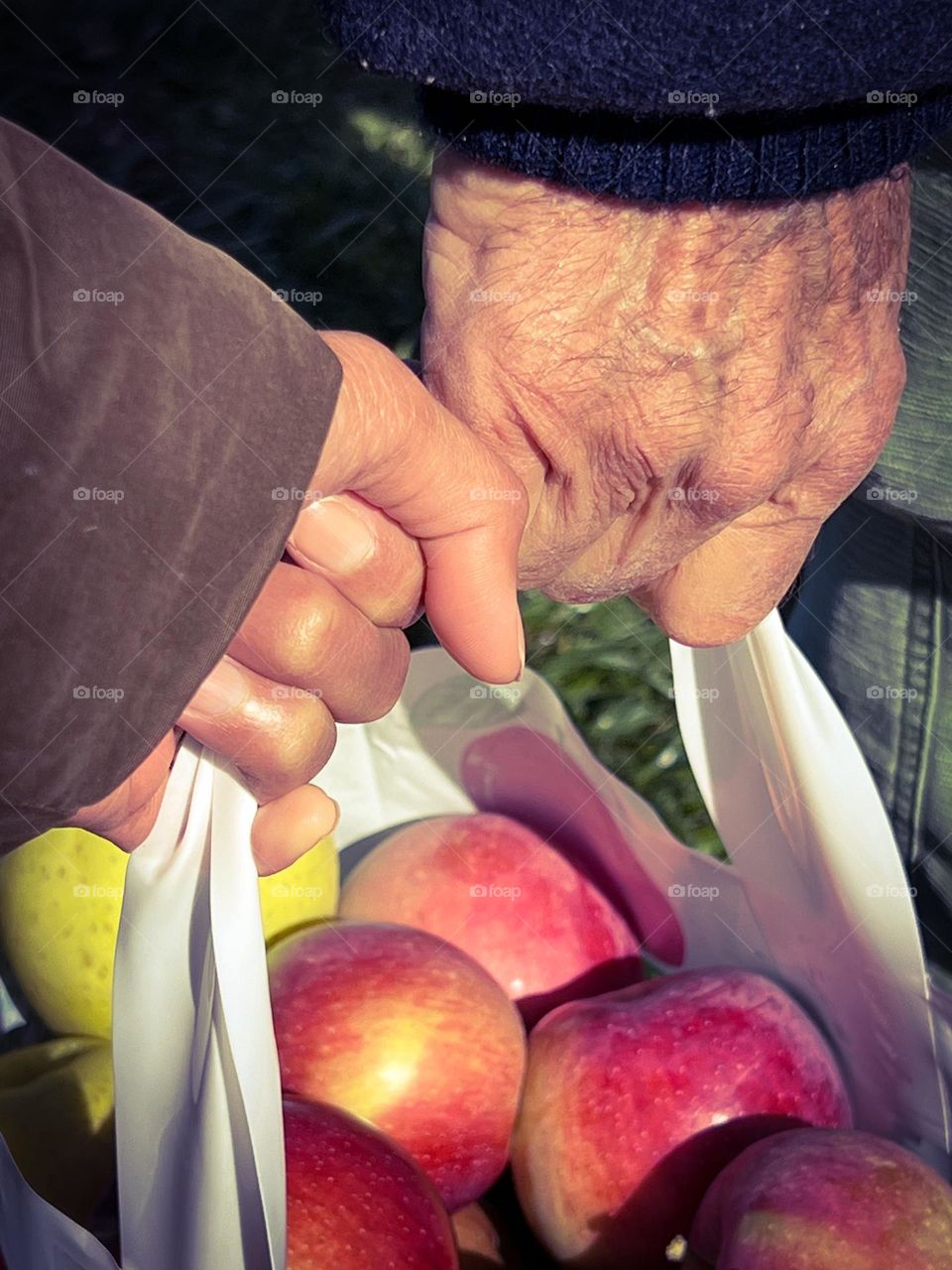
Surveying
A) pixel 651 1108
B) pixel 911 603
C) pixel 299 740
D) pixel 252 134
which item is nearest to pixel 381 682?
pixel 299 740

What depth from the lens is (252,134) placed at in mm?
2330

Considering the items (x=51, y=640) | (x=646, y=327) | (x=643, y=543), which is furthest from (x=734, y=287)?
(x=51, y=640)

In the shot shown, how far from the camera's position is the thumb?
61cm

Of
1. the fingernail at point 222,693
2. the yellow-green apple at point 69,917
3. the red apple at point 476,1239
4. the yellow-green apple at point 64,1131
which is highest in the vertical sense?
the fingernail at point 222,693

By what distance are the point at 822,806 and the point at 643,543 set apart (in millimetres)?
274

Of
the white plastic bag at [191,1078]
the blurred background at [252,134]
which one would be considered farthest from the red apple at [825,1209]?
the blurred background at [252,134]

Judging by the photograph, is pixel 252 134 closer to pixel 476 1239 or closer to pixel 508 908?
pixel 508 908

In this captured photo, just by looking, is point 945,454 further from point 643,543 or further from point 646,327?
point 646,327

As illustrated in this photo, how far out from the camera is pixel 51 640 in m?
0.49

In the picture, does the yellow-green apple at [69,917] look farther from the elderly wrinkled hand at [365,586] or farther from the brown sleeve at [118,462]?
the brown sleeve at [118,462]

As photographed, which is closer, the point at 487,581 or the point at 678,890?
the point at 487,581

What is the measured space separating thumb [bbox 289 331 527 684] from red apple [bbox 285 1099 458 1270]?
325 mm

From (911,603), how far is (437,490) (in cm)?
66

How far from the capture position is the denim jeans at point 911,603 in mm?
991
